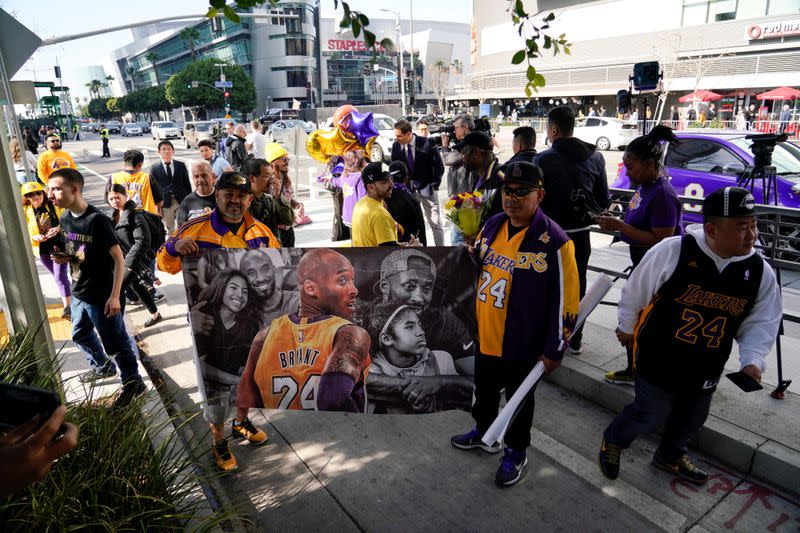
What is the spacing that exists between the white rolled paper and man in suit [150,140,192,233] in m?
7.16

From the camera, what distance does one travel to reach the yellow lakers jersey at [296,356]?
3.42m

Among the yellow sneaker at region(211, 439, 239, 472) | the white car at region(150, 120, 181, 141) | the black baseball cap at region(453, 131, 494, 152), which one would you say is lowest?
the yellow sneaker at region(211, 439, 239, 472)

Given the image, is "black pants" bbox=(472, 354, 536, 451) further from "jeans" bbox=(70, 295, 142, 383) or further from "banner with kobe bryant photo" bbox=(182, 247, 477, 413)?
"jeans" bbox=(70, 295, 142, 383)

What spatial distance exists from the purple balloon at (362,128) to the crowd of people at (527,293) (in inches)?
175

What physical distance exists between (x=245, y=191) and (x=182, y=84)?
3340 inches

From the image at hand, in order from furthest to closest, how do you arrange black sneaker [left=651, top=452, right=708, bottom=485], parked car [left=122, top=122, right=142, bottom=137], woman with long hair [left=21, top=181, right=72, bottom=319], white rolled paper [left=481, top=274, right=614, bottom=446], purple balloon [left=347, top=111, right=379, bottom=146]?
1. parked car [left=122, top=122, right=142, bottom=137]
2. purple balloon [left=347, top=111, right=379, bottom=146]
3. woman with long hair [left=21, top=181, right=72, bottom=319]
4. black sneaker [left=651, top=452, right=708, bottom=485]
5. white rolled paper [left=481, top=274, right=614, bottom=446]

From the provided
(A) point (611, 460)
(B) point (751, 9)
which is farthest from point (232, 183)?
(B) point (751, 9)

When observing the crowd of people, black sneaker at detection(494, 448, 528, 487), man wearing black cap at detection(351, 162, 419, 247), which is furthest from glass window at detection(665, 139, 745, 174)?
black sneaker at detection(494, 448, 528, 487)

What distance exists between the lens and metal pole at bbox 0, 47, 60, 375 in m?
3.40

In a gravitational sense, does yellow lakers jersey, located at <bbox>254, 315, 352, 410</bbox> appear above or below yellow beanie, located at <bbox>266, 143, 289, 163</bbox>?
below

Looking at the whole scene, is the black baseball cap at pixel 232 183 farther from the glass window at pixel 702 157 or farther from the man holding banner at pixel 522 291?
the glass window at pixel 702 157

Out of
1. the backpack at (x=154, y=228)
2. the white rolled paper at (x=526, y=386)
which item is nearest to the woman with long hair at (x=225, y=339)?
the white rolled paper at (x=526, y=386)

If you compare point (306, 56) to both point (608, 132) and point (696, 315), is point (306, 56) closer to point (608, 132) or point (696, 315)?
point (608, 132)

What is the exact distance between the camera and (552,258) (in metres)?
3.01
